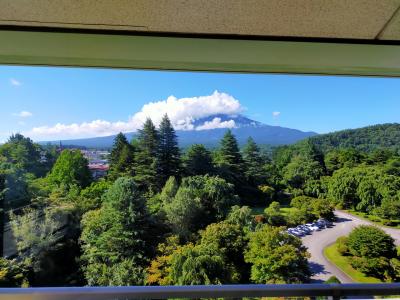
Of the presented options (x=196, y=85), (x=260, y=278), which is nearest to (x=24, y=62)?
(x=196, y=85)

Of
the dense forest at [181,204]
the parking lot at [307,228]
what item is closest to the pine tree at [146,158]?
the dense forest at [181,204]

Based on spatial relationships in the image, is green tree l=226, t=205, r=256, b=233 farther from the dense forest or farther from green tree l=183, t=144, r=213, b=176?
green tree l=183, t=144, r=213, b=176

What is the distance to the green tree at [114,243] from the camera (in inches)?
80.5

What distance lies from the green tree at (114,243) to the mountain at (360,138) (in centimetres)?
151

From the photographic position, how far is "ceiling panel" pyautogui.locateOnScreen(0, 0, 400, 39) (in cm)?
135

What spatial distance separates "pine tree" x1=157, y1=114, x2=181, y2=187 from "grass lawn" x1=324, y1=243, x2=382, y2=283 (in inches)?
50.8

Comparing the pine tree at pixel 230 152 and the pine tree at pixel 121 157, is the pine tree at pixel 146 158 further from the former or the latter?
the pine tree at pixel 230 152

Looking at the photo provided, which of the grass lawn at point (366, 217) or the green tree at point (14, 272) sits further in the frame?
the grass lawn at point (366, 217)

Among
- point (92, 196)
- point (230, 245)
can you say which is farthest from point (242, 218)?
point (92, 196)

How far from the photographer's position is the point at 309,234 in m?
2.14

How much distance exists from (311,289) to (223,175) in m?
1.07

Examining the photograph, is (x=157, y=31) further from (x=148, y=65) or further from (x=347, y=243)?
(x=347, y=243)

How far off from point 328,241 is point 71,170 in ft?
6.59

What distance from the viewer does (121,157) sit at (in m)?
2.14
